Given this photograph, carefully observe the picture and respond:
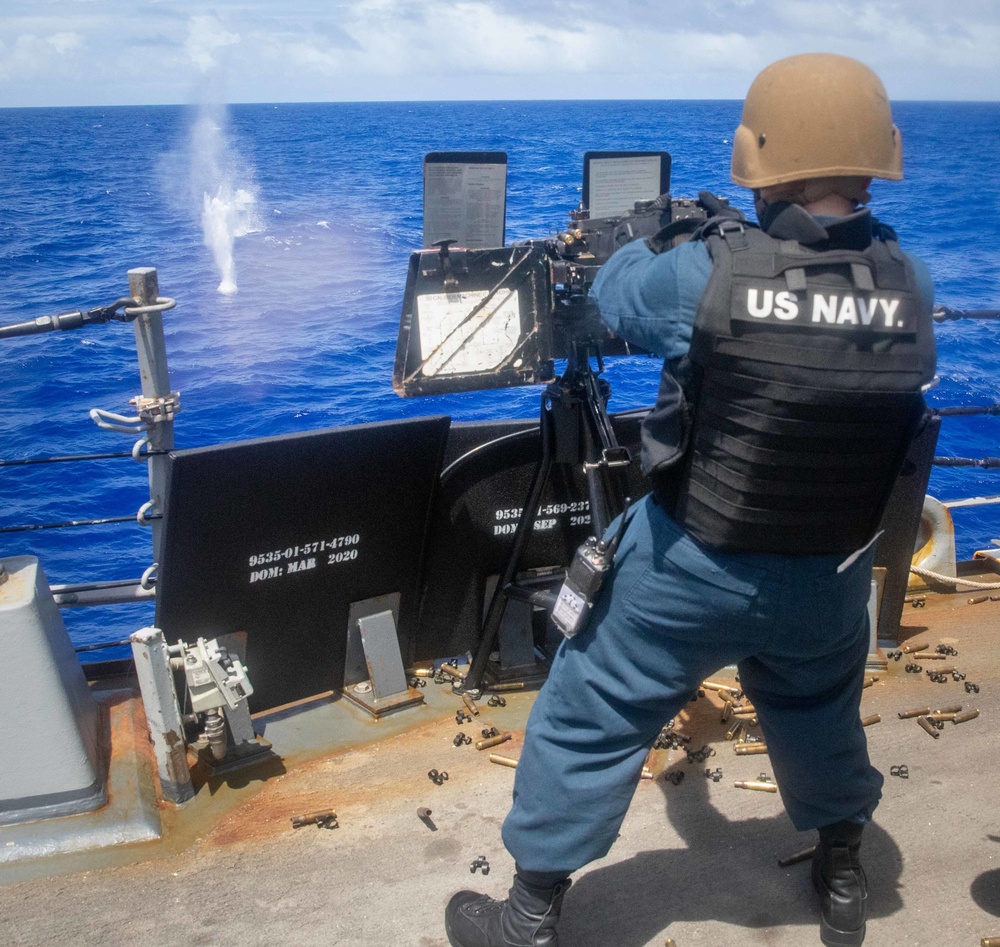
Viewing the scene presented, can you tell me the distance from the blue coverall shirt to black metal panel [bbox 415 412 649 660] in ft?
4.51

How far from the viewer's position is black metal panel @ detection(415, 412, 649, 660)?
3.65 m

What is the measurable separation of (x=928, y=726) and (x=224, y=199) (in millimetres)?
46566

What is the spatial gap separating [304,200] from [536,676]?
145 feet

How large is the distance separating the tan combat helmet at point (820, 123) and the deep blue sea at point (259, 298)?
4621 mm

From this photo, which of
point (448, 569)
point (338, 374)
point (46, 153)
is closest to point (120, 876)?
point (448, 569)

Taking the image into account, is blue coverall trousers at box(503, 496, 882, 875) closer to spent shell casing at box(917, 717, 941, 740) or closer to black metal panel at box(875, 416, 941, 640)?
spent shell casing at box(917, 717, 941, 740)

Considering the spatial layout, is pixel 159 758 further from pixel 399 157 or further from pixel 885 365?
pixel 399 157

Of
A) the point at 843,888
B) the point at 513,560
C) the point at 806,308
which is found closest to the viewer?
the point at 806,308

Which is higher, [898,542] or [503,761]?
[898,542]

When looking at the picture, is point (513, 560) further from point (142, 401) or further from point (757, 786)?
point (142, 401)

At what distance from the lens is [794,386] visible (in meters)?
1.92

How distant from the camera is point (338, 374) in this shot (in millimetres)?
20781

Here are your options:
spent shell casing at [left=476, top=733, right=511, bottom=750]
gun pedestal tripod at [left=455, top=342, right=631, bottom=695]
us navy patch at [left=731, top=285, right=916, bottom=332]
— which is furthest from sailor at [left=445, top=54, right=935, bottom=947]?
spent shell casing at [left=476, top=733, right=511, bottom=750]

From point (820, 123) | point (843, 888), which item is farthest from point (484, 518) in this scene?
point (820, 123)
